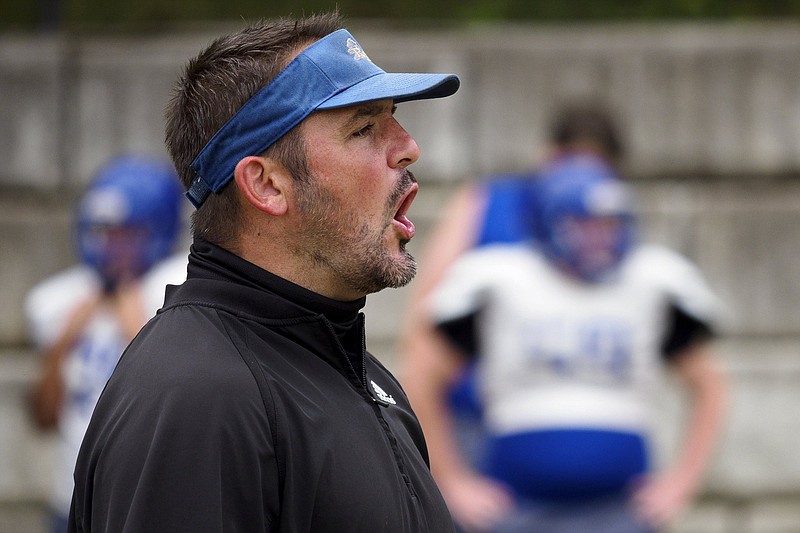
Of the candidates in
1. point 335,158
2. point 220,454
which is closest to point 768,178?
point 335,158

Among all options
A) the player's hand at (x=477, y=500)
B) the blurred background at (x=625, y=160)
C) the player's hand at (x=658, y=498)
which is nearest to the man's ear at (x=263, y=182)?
the player's hand at (x=477, y=500)

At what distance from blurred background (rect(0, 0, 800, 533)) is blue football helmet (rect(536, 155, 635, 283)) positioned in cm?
144

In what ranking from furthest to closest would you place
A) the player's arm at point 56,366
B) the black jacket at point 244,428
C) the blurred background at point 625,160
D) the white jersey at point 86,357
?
the blurred background at point 625,160
the player's arm at point 56,366
the white jersey at point 86,357
the black jacket at point 244,428

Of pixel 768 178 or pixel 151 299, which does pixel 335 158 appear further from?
pixel 768 178

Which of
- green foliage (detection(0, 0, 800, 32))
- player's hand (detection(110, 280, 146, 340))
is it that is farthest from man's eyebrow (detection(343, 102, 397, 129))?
green foliage (detection(0, 0, 800, 32))

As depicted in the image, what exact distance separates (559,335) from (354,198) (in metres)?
2.37

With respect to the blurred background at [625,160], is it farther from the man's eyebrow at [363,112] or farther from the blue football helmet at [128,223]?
the man's eyebrow at [363,112]

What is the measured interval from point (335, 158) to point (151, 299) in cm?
259

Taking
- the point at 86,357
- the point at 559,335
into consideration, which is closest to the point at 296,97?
the point at 559,335

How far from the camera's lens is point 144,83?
19.1 feet

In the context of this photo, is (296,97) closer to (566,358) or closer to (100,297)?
(566,358)

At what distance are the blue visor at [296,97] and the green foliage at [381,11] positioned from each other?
4.14m

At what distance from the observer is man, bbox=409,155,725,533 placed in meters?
4.22

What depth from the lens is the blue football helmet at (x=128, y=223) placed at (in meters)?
4.57
